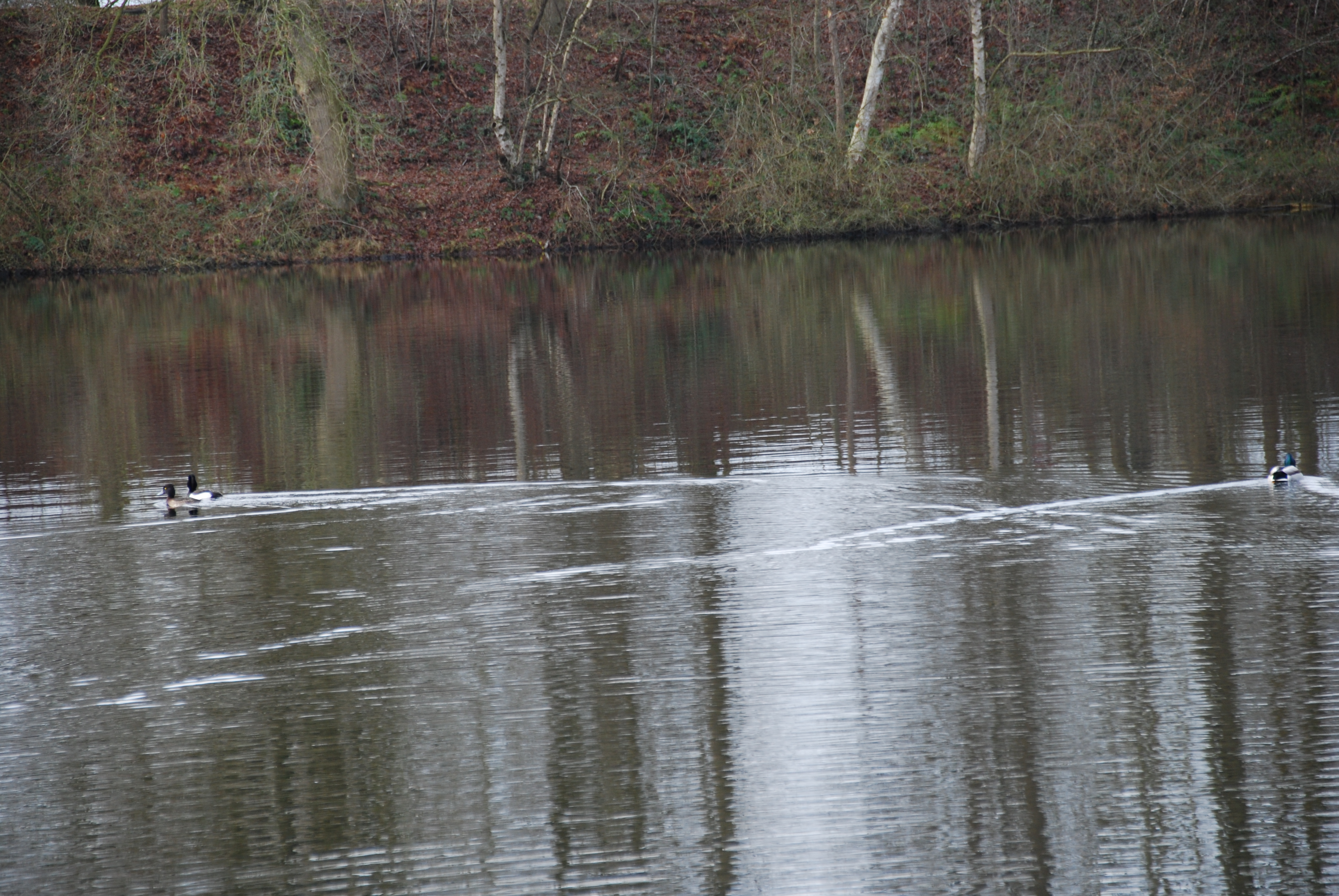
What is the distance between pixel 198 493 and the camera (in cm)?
1099

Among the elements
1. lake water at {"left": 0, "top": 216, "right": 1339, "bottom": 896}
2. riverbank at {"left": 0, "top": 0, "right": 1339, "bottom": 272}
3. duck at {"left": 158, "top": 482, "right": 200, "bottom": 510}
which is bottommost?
lake water at {"left": 0, "top": 216, "right": 1339, "bottom": 896}

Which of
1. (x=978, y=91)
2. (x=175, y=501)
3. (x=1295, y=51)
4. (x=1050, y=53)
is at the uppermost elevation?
(x=1295, y=51)

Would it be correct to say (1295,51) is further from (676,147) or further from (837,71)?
(676,147)

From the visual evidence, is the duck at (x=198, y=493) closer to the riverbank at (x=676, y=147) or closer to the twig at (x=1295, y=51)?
the riverbank at (x=676, y=147)

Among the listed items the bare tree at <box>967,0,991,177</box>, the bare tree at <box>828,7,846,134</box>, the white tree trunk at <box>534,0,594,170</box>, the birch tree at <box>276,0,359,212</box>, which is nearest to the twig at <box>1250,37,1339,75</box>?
the bare tree at <box>967,0,991,177</box>

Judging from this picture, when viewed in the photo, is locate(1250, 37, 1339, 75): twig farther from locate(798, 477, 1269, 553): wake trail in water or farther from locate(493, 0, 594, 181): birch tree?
locate(798, 477, 1269, 553): wake trail in water

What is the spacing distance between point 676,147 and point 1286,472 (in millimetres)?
33531

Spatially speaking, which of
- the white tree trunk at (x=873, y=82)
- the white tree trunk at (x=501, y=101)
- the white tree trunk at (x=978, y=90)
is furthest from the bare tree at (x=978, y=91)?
the white tree trunk at (x=501, y=101)

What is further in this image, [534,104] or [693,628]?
[534,104]

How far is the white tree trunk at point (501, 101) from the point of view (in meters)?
36.1

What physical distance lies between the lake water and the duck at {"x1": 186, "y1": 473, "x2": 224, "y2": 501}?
0.08 meters

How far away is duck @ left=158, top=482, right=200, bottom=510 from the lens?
36.0ft

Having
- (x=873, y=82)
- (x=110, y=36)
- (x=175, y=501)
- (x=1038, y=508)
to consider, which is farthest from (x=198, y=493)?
(x=873, y=82)

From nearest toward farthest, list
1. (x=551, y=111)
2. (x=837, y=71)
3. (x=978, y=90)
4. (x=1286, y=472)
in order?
(x=1286, y=472), (x=978, y=90), (x=837, y=71), (x=551, y=111)
